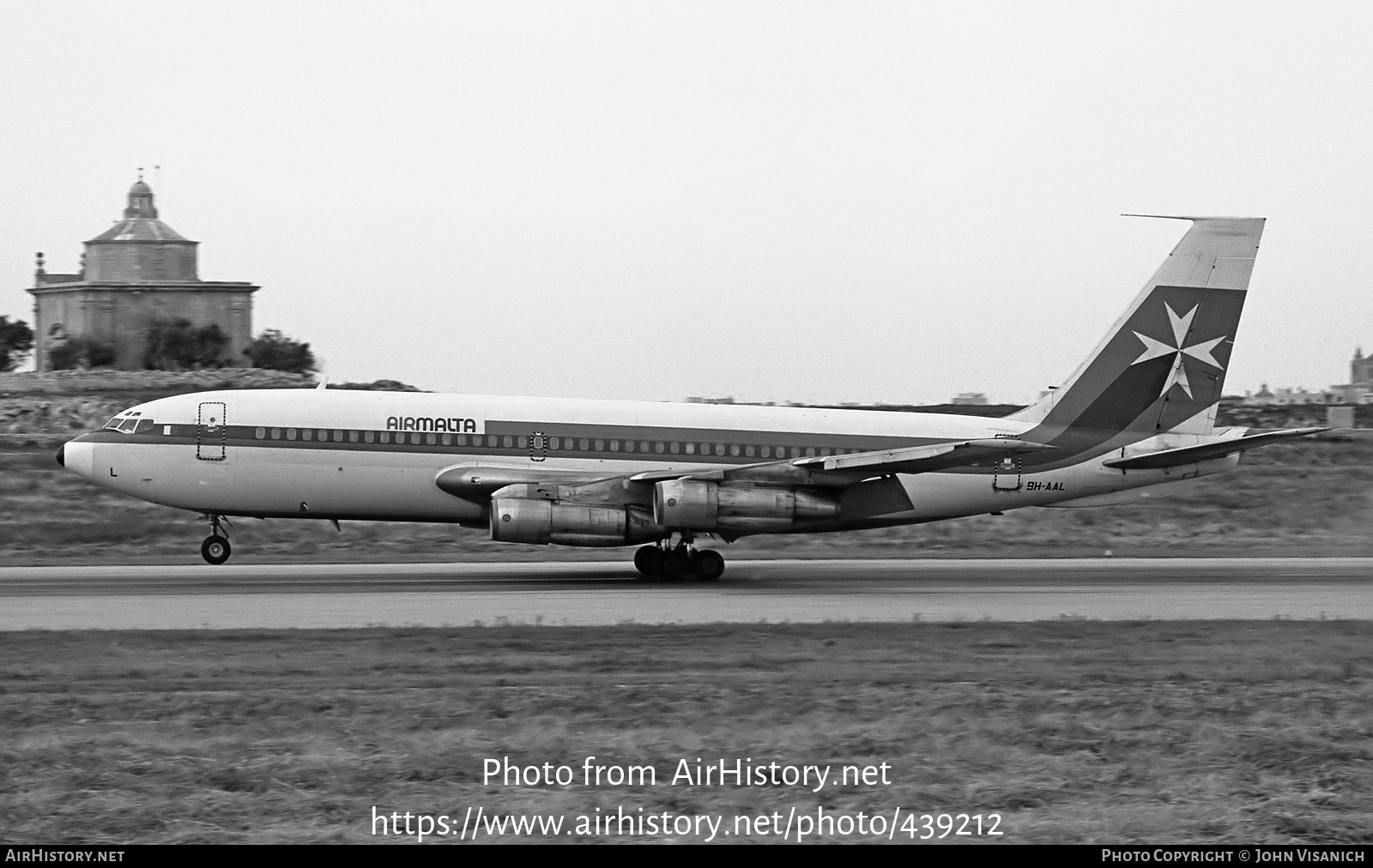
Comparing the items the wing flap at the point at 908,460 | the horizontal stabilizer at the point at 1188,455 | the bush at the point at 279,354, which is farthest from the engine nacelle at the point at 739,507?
the bush at the point at 279,354

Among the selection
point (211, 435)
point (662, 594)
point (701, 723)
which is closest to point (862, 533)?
point (662, 594)

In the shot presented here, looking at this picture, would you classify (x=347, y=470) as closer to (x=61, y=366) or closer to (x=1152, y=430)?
(x=1152, y=430)

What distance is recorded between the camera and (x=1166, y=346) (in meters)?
31.2

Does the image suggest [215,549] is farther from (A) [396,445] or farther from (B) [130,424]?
(A) [396,445]

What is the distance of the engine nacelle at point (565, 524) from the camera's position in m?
26.6

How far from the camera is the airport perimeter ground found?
1036 centimetres

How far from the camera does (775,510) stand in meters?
28.0

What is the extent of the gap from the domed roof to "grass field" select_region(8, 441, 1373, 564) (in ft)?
207

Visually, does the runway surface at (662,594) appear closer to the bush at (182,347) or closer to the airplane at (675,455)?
the airplane at (675,455)

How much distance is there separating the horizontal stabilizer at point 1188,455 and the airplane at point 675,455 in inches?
1.5

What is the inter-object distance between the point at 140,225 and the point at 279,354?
88.9ft
